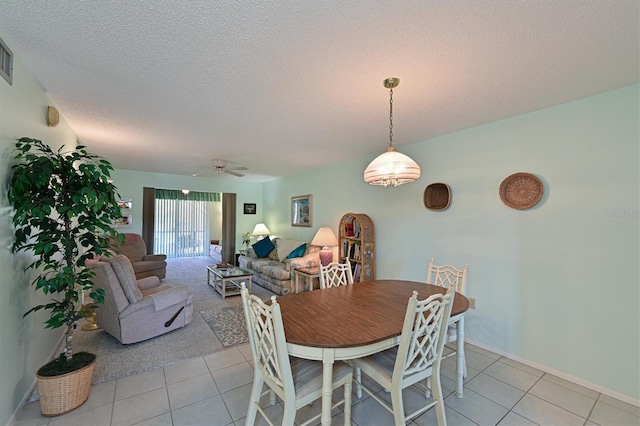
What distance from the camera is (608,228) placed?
7.21 ft

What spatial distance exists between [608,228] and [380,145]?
2448 millimetres

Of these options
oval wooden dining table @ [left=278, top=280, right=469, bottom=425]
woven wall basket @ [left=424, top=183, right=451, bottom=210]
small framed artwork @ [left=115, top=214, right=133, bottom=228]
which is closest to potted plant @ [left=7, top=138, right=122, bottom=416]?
oval wooden dining table @ [left=278, top=280, right=469, bottom=425]

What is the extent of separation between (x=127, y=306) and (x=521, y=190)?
4.16m

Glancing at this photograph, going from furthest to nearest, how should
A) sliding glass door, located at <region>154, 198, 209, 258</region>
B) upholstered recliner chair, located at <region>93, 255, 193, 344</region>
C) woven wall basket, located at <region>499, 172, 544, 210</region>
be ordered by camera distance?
sliding glass door, located at <region>154, 198, 209, 258</region>
upholstered recliner chair, located at <region>93, 255, 193, 344</region>
woven wall basket, located at <region>499, 172, 544, 210</region>

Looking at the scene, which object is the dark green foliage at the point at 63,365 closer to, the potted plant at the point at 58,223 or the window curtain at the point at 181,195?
the potted plant at the point at 58,223

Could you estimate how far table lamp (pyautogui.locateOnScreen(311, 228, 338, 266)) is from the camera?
14.6 feet

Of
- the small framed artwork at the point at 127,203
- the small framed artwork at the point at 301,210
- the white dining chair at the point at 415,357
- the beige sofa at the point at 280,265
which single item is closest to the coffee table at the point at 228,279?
the beige sofa at the point at 280,265

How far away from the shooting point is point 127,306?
9.32ft

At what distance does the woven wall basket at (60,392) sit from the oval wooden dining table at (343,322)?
1.50 meters

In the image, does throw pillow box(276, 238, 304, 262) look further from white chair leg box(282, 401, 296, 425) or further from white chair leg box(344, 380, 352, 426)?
white chair leg box(282, 401, 296, 425)

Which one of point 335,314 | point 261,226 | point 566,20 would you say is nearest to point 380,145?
point 566,20

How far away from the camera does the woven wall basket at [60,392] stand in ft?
5.96

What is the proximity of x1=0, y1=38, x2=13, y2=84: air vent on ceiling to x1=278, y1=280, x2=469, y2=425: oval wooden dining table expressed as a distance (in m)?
2.23

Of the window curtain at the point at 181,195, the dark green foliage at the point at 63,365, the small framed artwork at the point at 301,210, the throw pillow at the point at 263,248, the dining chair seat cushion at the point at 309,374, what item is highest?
the window curtain at the point at 181,195
